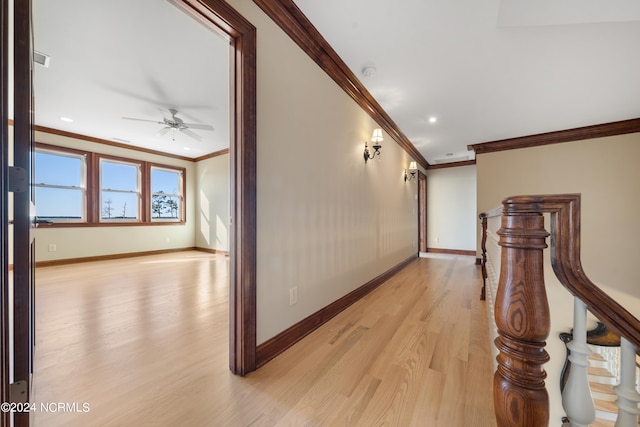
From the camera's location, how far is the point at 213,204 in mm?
5941

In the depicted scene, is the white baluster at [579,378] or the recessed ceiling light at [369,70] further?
the recessed ceiling light at [369,70]

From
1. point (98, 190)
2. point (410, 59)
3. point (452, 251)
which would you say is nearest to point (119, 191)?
point (98, 190)

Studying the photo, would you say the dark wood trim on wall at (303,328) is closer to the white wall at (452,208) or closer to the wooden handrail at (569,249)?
the wooden handrail at (569,249)

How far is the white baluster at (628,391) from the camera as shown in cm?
55

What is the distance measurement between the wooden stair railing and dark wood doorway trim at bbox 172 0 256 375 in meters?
1.21

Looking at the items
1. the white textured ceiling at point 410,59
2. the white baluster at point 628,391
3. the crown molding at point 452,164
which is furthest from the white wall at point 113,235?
the white baluster at point 628,391

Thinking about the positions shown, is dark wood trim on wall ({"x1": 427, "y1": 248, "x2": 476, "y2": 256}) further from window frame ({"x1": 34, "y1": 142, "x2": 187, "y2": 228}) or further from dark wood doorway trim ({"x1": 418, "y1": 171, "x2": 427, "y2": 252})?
window frame ({"x1": 34, "y1": 142, "x2": 187, "y2": 228})

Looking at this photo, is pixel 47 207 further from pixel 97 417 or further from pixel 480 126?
pixel 480 126

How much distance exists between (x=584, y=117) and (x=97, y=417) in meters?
5.88

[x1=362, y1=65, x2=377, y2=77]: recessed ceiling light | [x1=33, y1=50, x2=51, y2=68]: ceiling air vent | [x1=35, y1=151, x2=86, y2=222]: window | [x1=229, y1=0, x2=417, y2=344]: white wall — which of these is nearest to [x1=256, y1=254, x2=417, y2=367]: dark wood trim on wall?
[x1=229, y1=0, x2=417, y2=344]: white wall

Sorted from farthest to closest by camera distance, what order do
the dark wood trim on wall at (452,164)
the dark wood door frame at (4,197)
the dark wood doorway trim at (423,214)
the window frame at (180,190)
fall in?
the dark wood doorway trim at (423,214) < the dark wood trim on wall at (452,164) < the window frame at (180,190) < the dark wood door frame at (4,197)

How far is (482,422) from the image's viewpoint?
3.61 feet

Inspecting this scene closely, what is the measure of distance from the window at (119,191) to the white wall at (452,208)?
706 centimetres

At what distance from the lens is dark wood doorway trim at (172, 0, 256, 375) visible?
1.42 m
